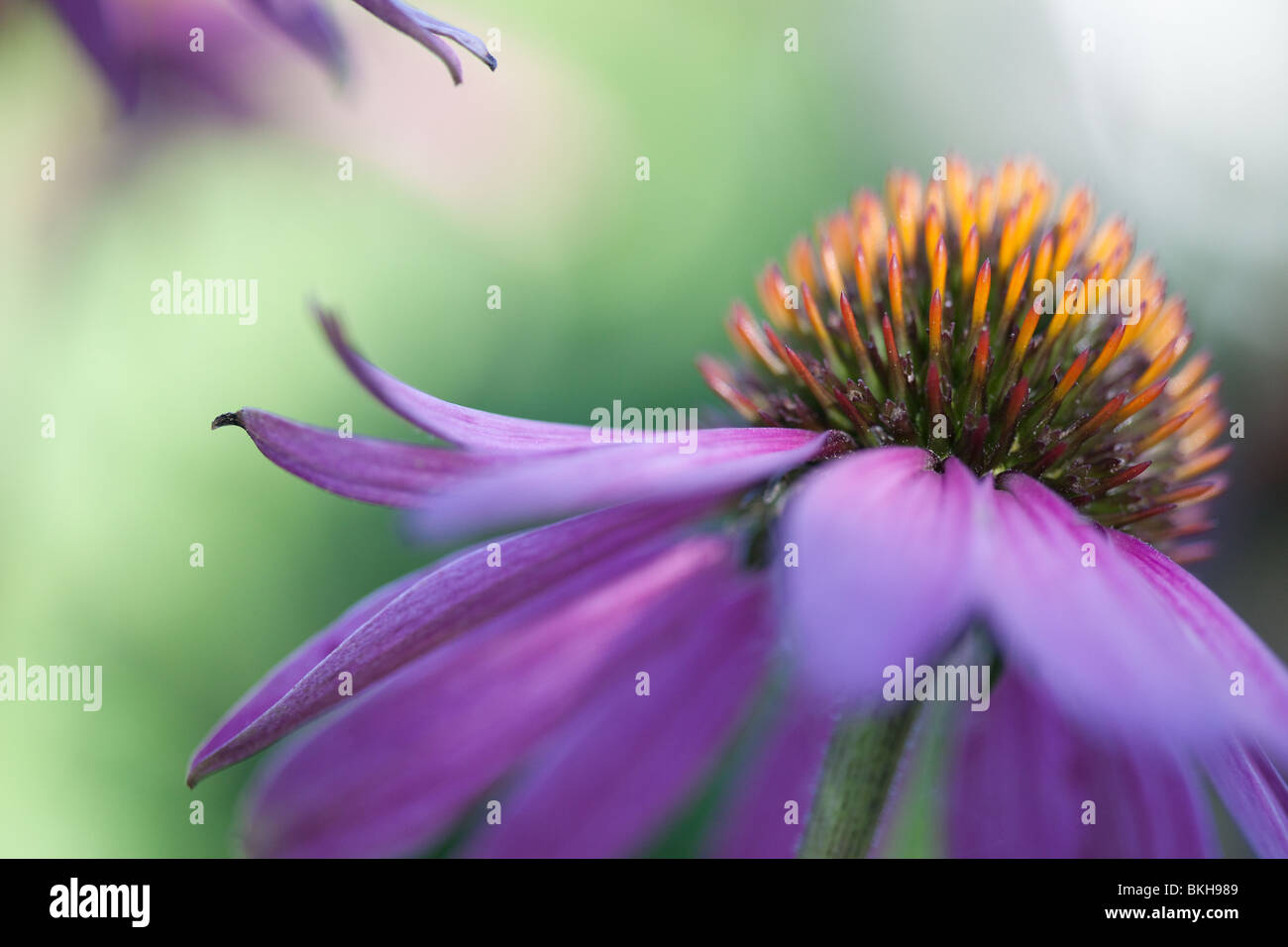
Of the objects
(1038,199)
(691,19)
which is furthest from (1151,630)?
(691,19)

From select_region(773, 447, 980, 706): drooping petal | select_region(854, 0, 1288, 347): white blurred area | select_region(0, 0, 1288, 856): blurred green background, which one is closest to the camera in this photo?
select_region(773, 447, 980, 706): drooping petal

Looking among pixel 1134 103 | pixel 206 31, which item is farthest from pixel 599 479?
pixel 1134 103

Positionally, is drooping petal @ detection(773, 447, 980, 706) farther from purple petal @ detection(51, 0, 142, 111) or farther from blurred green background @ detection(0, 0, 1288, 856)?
purple petal @ detection(51, 0, 142, 111)

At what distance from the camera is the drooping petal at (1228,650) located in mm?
574

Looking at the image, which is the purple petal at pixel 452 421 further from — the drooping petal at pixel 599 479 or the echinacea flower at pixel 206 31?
the echinacea flower at pixel 206 31

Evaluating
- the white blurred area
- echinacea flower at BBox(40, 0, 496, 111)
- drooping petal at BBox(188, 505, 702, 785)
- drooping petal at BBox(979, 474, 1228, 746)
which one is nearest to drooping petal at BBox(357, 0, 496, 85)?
echinacea flower at BBox(40, 0, 496, 111)

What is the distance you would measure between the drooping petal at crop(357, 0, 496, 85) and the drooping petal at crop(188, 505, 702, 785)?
35 cm

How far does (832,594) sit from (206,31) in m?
1.56

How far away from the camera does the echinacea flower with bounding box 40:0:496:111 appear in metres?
0.74

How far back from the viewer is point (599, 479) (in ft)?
2.08

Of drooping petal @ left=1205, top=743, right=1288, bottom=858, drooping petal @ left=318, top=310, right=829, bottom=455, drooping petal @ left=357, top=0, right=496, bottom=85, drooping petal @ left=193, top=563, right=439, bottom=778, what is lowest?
drooping petal @ left=1205, top=743, right=1288, bottom=858

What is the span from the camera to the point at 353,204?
11.3 ft

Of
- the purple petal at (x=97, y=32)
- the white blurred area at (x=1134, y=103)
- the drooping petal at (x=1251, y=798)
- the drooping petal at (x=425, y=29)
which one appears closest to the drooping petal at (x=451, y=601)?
the drooping petal at (x=425, y=29)

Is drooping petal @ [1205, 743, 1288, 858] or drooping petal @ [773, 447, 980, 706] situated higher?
drooping petal @ [773, 447, 980, 706]
